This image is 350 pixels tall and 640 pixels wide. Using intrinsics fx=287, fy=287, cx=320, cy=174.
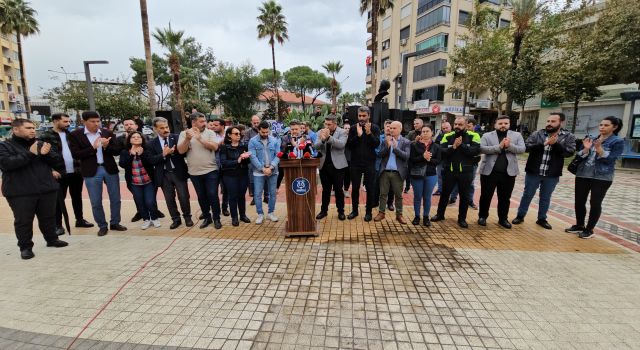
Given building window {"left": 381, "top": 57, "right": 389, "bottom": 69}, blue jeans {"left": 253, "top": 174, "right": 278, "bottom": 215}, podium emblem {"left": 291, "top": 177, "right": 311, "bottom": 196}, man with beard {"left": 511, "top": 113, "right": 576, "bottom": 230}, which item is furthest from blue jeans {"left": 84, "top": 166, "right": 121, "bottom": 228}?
building window {"left": 381, "top": 57, "right": 389, "bottom": 69}

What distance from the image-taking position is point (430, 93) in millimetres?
32438

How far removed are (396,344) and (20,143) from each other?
5071 mm

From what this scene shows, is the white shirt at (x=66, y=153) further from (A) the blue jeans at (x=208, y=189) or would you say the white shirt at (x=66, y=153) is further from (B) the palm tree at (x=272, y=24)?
(B) the palm tree at (x=272, y=24)

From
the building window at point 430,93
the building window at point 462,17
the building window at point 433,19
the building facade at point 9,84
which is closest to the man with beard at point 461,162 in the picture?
the building window at point 430,93

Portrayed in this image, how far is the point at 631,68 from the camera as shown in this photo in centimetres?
1364

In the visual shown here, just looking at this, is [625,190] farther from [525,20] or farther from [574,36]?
[574,36]

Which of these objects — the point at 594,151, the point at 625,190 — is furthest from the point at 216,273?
the point at 625,190

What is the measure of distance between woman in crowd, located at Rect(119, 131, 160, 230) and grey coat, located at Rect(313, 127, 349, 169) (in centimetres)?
284

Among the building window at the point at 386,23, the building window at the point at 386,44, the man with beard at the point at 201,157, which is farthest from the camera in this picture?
the building window at the point at 386,44

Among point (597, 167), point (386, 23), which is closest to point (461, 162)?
point (597, 167)

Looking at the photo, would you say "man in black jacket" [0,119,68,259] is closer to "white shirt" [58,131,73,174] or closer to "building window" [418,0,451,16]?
"white shirt" [58,131,73,174]

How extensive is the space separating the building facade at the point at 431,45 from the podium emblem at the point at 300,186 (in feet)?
85.0

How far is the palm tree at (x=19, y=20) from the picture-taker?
22375 mm

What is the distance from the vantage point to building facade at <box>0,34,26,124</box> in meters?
36.1
